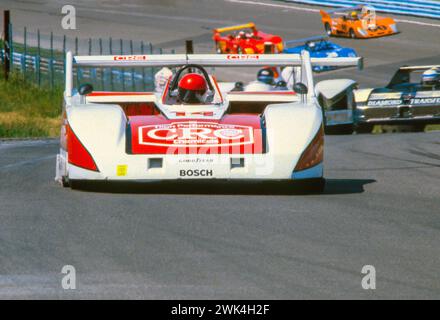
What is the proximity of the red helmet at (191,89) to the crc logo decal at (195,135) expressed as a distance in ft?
3.66

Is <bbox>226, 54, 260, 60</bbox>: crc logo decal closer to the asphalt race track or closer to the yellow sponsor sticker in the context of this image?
the asphalt race track

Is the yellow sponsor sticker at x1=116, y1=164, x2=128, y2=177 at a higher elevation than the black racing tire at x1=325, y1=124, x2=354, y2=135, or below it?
higher

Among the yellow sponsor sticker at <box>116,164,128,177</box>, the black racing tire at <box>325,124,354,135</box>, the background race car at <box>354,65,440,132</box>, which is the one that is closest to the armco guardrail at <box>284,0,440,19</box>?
the background race car at <box>354,65,440,132</box>

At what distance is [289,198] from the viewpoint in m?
10.2

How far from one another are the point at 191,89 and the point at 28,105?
19177 millimetres

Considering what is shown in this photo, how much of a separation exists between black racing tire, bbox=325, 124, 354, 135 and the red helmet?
32.4 feet

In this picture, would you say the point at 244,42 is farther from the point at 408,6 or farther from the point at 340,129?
the point at 340,129

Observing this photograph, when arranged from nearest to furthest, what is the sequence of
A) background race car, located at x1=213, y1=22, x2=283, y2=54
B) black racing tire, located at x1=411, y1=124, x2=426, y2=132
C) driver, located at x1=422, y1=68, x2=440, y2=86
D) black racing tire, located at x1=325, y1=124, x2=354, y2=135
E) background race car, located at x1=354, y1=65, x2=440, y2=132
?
background race car, located at x1=354, y1=65, x2=440, y2=132 → black racing tire, located at x1=325, y1=124, x2=354, y2=135 → driver, located at x1=422, y1=68, x2=440, y2=86 → black racing tire, located at x1=411, y1=124, x2=426, y2=132 → background race car, located at x1=213, y1=22, x2=283, y2=54

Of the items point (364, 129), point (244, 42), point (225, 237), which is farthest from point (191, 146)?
point (244, 42)

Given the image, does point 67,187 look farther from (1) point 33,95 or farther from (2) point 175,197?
(1) point 33,95

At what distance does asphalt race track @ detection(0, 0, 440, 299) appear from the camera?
645 centimetres
